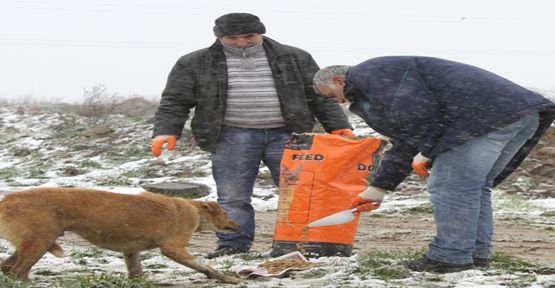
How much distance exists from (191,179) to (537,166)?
5.75 m

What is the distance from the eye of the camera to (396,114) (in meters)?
4.49

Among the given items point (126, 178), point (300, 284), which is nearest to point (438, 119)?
Result: point (300, 284)

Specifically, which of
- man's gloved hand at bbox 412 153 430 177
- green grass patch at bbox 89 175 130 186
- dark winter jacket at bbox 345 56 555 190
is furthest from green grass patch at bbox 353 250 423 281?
green grass patch at bbox 89 175 130 186

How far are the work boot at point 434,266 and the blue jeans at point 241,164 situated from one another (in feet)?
5.79

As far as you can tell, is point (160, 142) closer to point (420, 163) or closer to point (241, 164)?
point (241, 164)

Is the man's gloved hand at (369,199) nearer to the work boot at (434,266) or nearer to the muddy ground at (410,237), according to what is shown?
the work boot at (434,266)

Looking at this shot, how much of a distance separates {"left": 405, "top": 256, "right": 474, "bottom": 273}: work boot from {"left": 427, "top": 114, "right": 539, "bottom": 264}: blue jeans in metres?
0.03

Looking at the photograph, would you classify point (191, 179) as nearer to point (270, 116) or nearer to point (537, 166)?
point (537, 166)

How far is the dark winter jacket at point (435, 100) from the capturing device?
4473 millimetres

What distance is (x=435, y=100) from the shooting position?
4523mm

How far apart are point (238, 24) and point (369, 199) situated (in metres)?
1.87

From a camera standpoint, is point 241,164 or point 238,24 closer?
point 238,24

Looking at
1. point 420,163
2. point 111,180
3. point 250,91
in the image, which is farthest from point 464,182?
point 111,180

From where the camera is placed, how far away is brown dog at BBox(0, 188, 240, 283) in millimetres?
4512
